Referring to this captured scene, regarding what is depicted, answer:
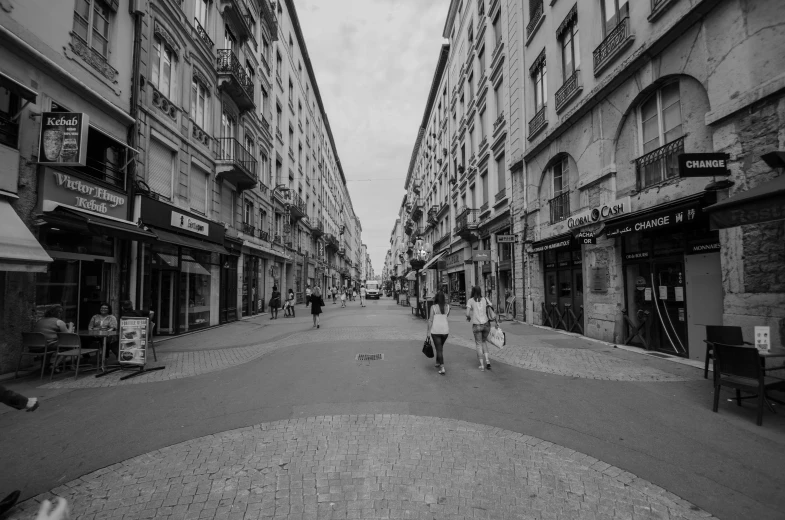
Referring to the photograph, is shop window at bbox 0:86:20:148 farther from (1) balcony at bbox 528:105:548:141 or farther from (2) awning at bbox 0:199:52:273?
(1) balcony at bbox 528:105:548:141

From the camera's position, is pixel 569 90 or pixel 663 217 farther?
pixel 569 90

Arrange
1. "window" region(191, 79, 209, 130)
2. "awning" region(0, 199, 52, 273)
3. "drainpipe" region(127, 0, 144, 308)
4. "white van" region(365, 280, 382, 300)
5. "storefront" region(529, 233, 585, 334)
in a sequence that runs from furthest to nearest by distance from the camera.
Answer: "white van" region(365, 280, 382, 300) < "window" region(191, 79, 209, 130) < "storefront" region(529, 233, 585, 334) < "drainpipe" region(127, 0, 144, 308) < "awning" region(0, 199, 52, 273)

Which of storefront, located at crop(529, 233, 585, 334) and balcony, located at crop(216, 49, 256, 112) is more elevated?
balcony, located at crop(216, 49, 256, 112)

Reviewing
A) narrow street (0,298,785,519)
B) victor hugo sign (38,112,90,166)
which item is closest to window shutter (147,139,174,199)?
victor hugo sign (38,112,90,166)

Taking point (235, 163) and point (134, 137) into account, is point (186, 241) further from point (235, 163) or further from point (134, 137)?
point (235, 163)

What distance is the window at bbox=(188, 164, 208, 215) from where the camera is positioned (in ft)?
Answer: 47.3

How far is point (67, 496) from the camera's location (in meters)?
3.14

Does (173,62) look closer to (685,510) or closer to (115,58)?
(115,58)

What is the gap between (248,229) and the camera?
19812 millimetres

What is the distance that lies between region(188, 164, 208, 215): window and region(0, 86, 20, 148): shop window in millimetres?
6588

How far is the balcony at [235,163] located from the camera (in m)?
16.0

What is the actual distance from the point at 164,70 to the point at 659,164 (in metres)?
15.2

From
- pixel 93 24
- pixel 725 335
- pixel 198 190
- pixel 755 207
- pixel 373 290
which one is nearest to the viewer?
pixel 755 207

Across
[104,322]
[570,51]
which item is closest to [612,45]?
[570,51]
